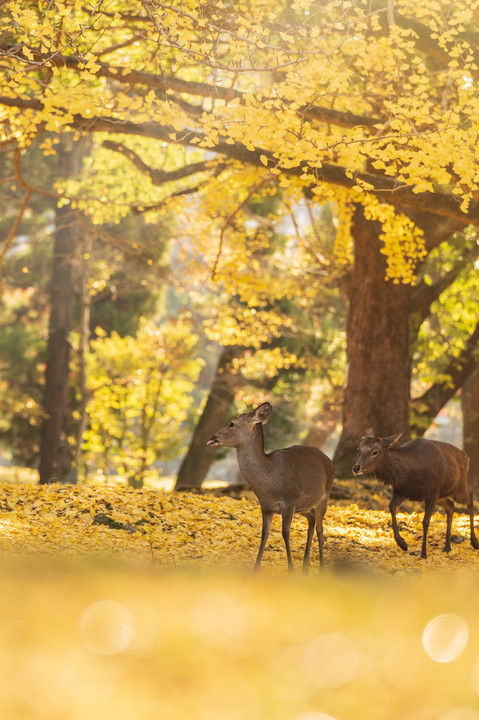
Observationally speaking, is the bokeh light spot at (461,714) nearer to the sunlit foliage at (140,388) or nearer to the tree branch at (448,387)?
the tree branch at (448,387)

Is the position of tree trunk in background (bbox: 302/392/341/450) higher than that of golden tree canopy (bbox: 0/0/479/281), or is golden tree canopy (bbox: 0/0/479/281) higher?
golden tree canopy (bbox: 0/0/479/281)

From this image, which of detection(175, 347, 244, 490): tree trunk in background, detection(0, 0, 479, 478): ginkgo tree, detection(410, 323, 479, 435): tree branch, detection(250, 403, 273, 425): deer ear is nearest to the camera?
detection(250, 403, 273, 425): deer ear

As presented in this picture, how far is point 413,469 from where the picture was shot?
33.8ft

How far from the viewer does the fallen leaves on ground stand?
9.40 m

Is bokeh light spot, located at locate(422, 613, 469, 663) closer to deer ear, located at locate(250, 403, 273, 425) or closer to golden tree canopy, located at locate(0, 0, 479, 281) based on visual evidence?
deer ear, located at locate(250, 403, 273, 425)

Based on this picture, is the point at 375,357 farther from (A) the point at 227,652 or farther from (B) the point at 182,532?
(A) the point at 227,652

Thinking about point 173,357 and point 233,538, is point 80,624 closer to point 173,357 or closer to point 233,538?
point 233,538

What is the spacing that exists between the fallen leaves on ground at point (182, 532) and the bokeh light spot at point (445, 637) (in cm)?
366

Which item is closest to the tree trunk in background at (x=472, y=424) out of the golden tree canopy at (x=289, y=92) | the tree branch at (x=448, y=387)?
the tree branch at (x=448, y=387)

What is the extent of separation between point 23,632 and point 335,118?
10.00m

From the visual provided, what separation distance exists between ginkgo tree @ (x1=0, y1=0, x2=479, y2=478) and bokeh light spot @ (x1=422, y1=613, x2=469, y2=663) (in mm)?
6098

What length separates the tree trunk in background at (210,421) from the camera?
87.0 ft

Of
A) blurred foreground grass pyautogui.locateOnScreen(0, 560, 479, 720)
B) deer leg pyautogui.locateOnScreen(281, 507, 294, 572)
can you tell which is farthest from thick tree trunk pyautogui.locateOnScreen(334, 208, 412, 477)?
blurred foreground grass pyautogui.locateOnScreen(0, 560, 479, 720)

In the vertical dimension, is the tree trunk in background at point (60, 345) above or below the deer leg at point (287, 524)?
above
